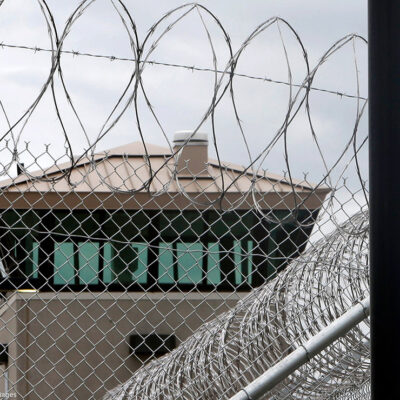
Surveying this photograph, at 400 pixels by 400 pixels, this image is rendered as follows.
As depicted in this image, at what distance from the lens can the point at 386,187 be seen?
55.6 inches

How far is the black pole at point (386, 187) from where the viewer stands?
1412 millimetres

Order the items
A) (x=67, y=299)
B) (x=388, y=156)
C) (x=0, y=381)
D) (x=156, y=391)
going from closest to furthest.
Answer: (x=388, y=156) → (x=156, y=391) → (x=0, y=381) → (x=67, y=299)

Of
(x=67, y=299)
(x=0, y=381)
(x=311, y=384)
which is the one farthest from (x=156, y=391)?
(x=67, y=299)

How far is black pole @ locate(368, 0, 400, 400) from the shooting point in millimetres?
1412

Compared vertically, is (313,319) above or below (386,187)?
below

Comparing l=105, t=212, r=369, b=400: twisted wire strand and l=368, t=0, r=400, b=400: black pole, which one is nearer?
l=368, t=0, r=400, b=400: black pole

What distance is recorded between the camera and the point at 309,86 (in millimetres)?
3096

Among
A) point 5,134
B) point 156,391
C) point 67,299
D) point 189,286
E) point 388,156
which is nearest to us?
point 388,156

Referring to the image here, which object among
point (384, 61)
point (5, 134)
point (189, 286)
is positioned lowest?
point (189, 286)

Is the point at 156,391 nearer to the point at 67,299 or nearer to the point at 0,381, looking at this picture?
the point at 0,381

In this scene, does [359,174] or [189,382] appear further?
[189,382]

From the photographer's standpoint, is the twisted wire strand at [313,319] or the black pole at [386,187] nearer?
the black pole at [386,187]

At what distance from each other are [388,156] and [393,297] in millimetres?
212

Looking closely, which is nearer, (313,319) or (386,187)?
(386,187)
